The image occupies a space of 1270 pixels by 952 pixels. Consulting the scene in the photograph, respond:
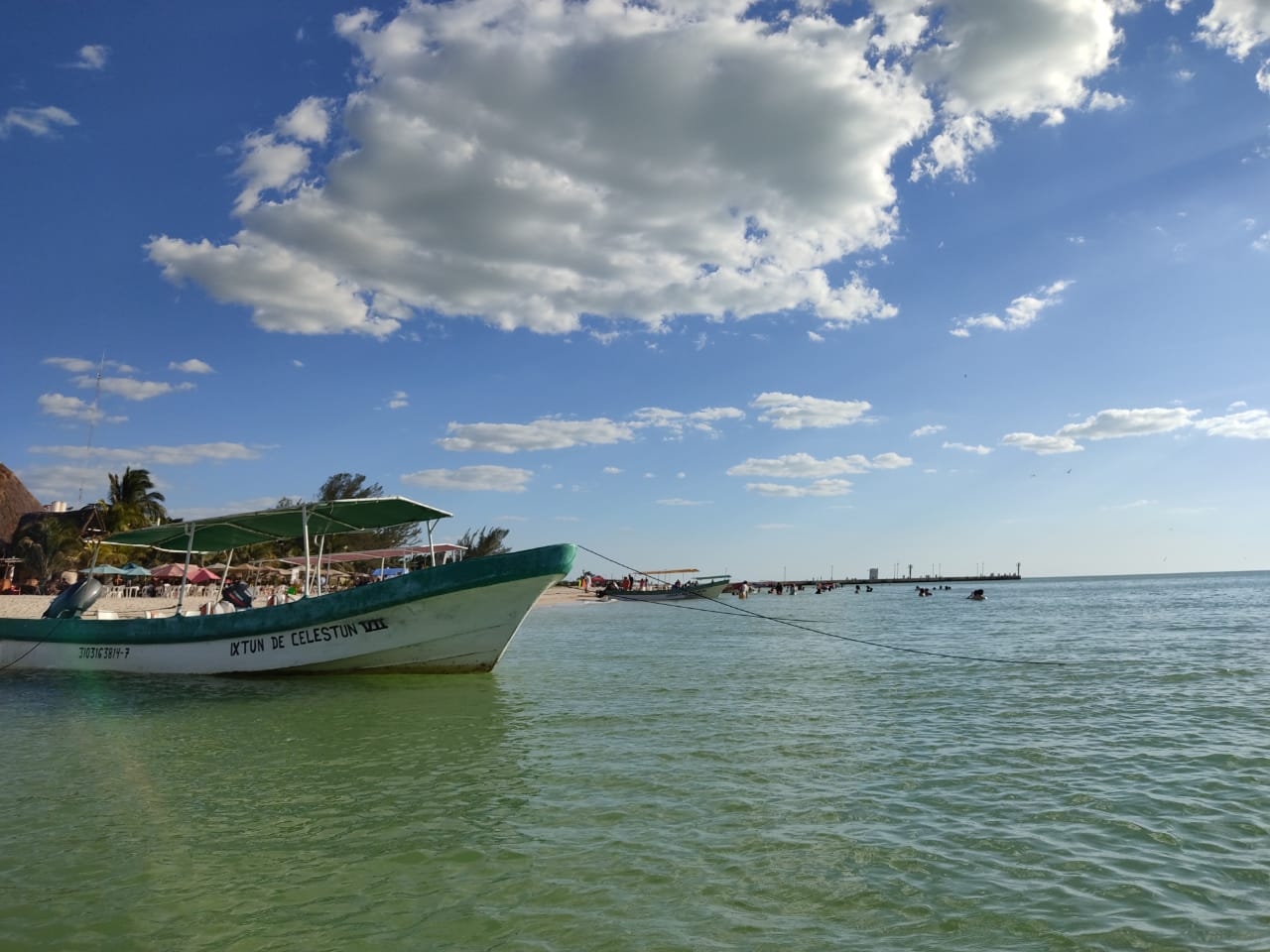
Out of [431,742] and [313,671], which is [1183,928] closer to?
[431,742]

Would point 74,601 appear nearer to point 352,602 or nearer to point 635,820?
point 352,602

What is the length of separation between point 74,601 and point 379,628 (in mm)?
8248

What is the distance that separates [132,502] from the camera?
193 ft

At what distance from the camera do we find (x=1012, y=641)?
1087 inches

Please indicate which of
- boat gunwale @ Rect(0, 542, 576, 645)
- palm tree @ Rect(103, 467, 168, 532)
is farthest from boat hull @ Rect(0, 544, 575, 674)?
palm tree @ Rect(103, 467, 168, 532)

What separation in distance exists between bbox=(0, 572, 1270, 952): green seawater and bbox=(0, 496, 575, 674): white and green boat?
4.11ft

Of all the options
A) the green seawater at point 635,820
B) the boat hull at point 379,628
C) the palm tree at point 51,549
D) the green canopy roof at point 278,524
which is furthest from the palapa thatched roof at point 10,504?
the green seawater at point 635,820

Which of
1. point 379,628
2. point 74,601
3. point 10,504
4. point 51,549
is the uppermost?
point 10,504

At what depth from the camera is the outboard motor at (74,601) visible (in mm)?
18359

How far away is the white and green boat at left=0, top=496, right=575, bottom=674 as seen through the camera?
15.2 m

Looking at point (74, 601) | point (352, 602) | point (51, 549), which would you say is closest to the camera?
point (352, 602)

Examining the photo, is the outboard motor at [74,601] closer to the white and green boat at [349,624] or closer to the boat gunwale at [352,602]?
the white and green boat at [349,624]

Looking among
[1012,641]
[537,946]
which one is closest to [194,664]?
[537,946]

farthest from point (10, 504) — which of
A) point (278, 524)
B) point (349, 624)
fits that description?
point (349, 624)
